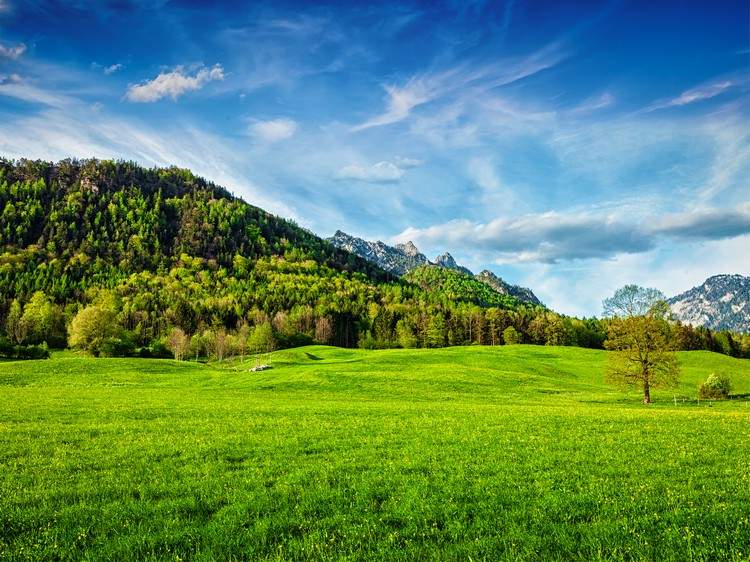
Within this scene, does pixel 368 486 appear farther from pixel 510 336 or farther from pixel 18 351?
pixel 510 336

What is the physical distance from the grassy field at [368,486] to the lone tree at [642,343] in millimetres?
31727

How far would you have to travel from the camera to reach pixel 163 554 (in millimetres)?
9562

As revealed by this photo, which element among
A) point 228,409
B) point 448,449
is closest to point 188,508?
point 448,449

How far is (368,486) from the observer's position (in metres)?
14.1

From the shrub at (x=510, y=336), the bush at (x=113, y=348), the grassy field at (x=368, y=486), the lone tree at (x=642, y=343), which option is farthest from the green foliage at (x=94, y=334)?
the shrub at (x=510, y=336)

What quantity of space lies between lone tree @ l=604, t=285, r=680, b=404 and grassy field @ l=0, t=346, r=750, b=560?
1249 inches

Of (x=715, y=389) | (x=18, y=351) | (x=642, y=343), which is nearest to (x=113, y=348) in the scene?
(x=18, y=351)

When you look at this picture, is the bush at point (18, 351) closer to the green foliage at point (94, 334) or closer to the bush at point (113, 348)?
the green foliage at point (94, 334)

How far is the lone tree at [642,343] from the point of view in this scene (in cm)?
6053

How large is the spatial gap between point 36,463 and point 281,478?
34.4 feet

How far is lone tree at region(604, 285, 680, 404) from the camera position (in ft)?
199

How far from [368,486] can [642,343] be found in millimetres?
60250

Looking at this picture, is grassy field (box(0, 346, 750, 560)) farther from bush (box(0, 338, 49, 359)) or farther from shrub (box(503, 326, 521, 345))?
shrub (box(503, 326, 521, 345))

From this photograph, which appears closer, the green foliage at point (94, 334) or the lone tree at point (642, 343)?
the lone tree at point (642, 343)
